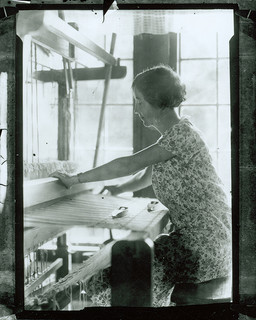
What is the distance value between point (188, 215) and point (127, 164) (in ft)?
1.10

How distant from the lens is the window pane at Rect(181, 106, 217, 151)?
1.78m

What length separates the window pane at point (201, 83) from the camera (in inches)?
70.4

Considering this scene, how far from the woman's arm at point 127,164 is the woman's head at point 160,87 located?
20 centimetres

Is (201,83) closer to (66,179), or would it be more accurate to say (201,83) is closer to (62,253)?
(66,179)

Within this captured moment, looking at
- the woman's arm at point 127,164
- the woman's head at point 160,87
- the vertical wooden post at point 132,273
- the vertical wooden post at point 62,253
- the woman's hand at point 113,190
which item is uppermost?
the woman's head at point 160,87

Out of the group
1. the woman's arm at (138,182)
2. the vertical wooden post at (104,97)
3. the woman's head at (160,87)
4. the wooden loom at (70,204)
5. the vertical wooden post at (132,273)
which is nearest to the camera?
the vertical wooden post at (132,273)

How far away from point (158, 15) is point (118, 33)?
0.64 feet

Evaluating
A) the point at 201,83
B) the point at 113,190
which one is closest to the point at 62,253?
the point at 113,190

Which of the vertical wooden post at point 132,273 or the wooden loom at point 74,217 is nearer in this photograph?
the vertical wooden post at point 132,273

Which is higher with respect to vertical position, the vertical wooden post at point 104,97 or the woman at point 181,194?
the vertical wooden post at point 104,97

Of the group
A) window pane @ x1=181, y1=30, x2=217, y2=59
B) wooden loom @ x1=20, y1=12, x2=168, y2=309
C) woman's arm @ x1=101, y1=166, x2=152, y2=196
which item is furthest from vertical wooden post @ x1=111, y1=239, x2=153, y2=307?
window pane @ x1=181, y1=30, x2=217, y2=59

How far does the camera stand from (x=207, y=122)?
1791 mm

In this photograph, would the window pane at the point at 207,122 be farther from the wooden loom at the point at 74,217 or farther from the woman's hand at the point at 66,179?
the woman's hand at the point at 66,179

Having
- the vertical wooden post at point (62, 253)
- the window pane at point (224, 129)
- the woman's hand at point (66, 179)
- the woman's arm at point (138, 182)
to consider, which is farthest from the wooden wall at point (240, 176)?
the vertical wooden post at point (62, 253)
